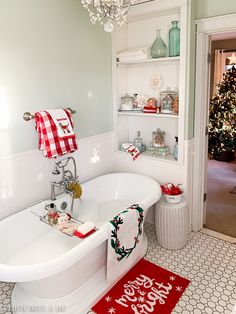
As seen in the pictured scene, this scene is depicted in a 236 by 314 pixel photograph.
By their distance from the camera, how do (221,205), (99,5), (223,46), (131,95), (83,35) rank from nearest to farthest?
(99,5), (83,35), (131,95), (221,205), (223,46)

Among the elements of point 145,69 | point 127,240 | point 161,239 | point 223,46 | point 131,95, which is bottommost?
point 161,239

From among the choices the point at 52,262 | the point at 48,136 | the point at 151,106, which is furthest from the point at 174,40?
the point at 52,262

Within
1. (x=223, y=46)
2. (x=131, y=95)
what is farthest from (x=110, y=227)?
(x=223, y=46)

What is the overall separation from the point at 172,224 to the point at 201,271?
1.59ft

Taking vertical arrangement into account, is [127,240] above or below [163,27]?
below

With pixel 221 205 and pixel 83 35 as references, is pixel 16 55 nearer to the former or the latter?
pixel 83 35

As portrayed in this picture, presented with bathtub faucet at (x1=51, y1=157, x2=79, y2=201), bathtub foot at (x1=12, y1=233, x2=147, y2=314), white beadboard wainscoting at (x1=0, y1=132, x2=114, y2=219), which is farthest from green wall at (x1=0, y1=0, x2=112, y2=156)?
bathtub foot at (x1=12, y1=233, x2=147, y2=314)

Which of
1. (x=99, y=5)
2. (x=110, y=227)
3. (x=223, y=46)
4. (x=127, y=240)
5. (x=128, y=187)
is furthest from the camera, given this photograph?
(x=223, y=46)

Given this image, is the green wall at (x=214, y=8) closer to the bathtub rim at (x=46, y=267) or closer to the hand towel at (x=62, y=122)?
the hand towel at (x=62, y=122)

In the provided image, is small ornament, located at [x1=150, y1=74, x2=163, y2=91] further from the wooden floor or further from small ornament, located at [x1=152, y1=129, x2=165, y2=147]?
the wooden floor

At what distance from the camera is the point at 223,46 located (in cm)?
595

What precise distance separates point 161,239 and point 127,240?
741 millimetres

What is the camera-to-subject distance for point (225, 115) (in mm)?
5164

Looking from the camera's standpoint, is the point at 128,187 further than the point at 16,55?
Yes
